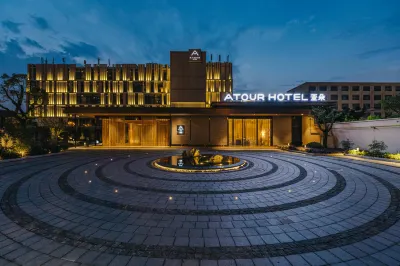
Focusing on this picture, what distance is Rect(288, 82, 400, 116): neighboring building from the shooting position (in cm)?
7044

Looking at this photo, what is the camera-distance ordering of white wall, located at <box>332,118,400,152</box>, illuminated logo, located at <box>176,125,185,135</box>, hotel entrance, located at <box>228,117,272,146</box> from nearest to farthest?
white wall, located at <box>332,118,400,152</box> → illuminated logo, located at <box>176,125,185,135</box> → hotel entrance, located at <box>228,117,272,146</box>

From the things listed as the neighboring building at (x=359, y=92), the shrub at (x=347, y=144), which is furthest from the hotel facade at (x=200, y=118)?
the neighboring building at (x=359, y=92)

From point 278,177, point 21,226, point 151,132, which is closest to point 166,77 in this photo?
point 151,132

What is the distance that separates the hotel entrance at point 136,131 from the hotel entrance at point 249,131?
917 cm

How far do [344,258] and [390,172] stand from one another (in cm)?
1036

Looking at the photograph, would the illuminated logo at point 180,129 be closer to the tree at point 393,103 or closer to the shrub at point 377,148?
the shrub at point 377,148

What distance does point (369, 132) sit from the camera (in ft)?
57.9

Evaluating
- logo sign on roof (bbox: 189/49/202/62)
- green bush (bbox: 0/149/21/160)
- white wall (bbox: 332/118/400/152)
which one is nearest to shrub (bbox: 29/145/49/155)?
green bush (bbox: 0/149/21/160)

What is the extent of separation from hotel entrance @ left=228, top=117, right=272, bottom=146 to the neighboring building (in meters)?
56.4

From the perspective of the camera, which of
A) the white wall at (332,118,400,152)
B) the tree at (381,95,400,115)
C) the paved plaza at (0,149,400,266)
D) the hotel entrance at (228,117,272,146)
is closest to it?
the paved plaza at (0,149,400,266)

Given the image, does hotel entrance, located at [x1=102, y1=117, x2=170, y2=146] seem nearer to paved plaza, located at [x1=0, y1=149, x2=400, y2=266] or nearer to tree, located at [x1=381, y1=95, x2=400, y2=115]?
paved plaza, located at [x1=0, y1=149, x2=400, y2=266]

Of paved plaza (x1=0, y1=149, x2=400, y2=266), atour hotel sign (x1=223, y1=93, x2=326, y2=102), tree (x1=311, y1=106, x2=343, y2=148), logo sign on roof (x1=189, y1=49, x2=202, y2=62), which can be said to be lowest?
paved plaza (x1=0, y1=149, x2=400, y2=266)

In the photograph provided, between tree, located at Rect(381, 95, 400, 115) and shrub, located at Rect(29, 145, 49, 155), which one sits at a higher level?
tree, located at Rect(381, 95, 400, 115)

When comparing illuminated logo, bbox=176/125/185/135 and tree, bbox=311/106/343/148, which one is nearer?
tree, bbox=311/106/343/148
